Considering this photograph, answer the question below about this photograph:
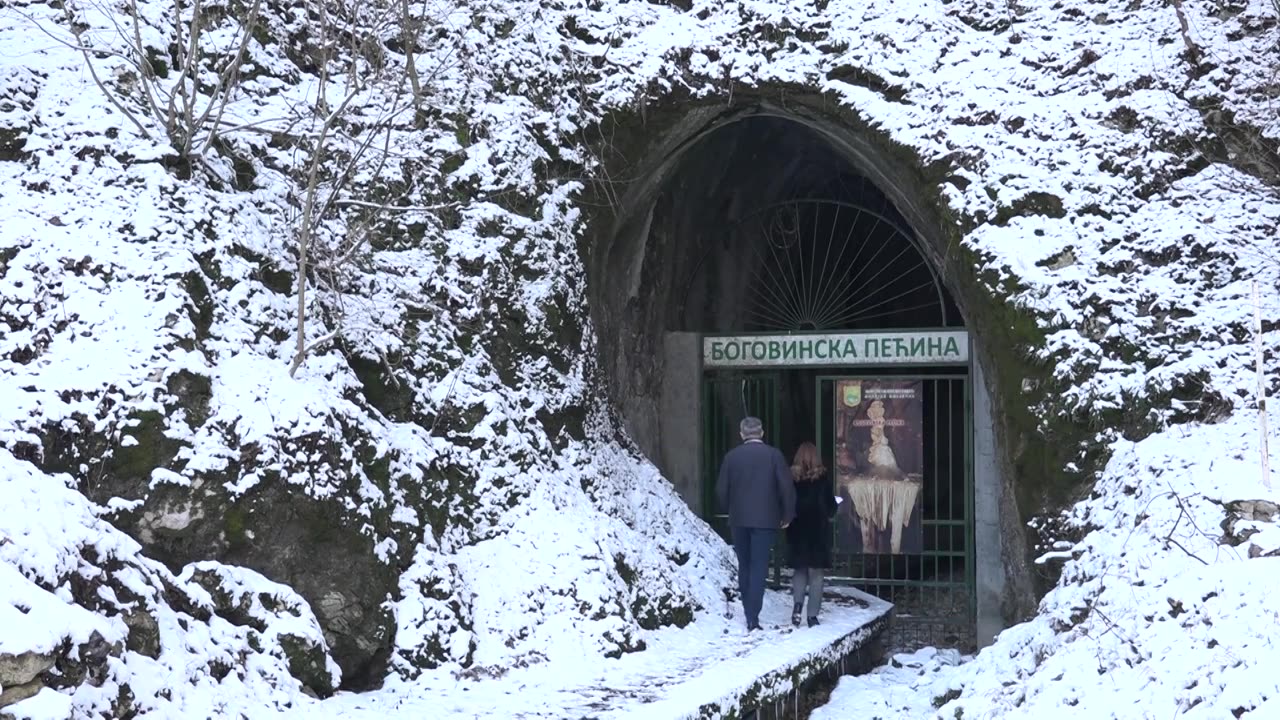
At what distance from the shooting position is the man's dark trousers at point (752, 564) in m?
10.1

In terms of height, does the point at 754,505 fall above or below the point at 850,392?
below

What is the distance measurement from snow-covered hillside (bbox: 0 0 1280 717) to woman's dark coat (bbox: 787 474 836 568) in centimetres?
78

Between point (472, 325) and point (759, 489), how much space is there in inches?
107

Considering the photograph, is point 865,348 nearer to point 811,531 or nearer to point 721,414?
point 721,414

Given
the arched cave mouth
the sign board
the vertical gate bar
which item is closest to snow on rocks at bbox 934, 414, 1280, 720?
the vertical gate bar

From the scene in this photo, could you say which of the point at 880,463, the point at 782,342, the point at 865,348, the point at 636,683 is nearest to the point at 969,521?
the point at 880,463

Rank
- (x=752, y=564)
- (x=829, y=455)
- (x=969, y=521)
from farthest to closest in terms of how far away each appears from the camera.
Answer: (x=829, y=455) → (x=969, y=521) → (x=752, y=564)

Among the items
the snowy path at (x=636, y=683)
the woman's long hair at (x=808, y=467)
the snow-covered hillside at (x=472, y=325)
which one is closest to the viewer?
the snow-covered hillside at (x=472, y=325)

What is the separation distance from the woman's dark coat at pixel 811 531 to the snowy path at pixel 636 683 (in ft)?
2.19

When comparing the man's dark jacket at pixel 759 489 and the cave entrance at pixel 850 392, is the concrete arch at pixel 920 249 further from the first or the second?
the man's dark jacket at pixel 759 489

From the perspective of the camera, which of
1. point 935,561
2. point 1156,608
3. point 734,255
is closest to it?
point 1156,608

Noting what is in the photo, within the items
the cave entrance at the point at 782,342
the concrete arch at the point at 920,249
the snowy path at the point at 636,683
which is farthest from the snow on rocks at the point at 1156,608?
the cave entrance at the point at 782,342

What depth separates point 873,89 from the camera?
1212 cm

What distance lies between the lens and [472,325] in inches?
410
